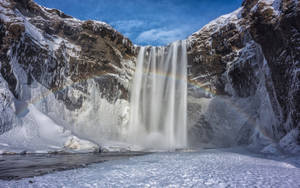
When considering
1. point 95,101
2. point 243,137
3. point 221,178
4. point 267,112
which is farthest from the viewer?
point 95,101

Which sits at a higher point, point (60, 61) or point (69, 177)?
point (60, 61)

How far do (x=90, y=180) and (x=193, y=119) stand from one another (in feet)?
74.5

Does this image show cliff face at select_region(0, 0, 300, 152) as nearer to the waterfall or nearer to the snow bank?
the snow bank

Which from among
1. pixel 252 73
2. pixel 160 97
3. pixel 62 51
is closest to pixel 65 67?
pixel 62 51

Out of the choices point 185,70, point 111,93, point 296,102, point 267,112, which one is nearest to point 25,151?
point 111,93

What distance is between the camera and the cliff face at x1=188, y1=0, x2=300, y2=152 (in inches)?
496

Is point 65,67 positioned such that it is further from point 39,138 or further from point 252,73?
point 252,73

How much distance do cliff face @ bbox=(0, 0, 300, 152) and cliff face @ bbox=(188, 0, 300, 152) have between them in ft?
0.27

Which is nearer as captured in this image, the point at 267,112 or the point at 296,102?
the point at 296,102

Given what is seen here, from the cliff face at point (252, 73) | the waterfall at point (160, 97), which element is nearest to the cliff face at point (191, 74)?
the cliff face at point (252, 73)

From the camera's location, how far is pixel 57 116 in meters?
21.3

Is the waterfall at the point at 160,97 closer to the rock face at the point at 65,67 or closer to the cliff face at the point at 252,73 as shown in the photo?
the cliff face at the point at 252,73

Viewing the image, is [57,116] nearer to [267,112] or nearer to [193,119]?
[193,119]

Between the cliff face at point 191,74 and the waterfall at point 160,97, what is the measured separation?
48.6 inches
